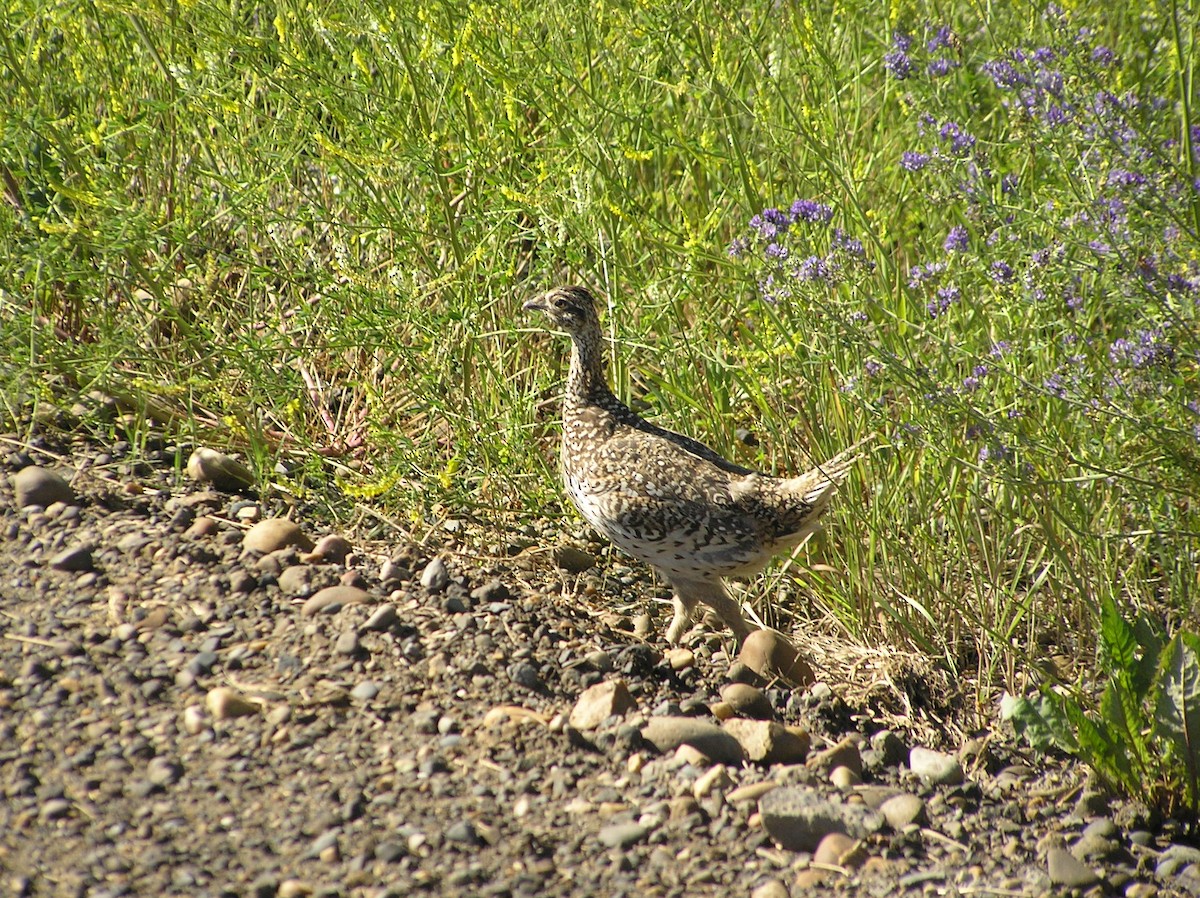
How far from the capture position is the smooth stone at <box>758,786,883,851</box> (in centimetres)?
339

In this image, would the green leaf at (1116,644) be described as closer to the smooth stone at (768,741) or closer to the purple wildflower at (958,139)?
the smooth stone at (768,741)

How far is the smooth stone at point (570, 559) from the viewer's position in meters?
4.92

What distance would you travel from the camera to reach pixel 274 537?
15.0ft

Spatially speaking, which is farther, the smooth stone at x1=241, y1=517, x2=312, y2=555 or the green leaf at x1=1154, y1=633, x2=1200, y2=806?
the smooth stone at x1=241, y1=517, x2=312, y2=555

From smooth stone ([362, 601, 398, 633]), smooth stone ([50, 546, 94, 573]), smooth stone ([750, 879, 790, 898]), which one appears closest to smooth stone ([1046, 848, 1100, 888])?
smooth stone ([750, 879, 790, 898])

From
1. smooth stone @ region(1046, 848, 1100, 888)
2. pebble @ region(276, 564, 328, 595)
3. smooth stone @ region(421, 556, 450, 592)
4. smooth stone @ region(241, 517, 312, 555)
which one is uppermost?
smooth stone @ region(241, 517, 312, 555)

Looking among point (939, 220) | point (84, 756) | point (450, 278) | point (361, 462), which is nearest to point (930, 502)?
point (939, 220)

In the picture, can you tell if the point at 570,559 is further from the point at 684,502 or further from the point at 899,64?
the point at 899,64

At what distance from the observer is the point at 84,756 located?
3.39m

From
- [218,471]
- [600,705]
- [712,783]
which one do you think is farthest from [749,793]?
[218,471]

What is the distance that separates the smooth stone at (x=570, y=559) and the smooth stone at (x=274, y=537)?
36.5 inches

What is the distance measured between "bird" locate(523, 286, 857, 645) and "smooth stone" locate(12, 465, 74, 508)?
180 cm

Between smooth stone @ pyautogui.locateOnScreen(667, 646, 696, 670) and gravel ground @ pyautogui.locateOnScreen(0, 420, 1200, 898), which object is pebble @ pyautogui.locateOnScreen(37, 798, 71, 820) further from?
smooth stone @ pyautogui.locateOnScreen(667, 646, 696, 670)

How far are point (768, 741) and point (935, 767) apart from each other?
0.52 meters
